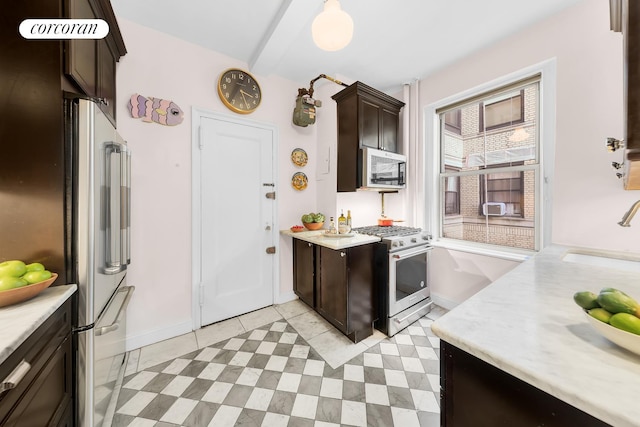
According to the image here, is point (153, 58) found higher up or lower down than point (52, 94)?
higher up

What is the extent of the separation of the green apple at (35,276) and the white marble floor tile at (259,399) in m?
1.25

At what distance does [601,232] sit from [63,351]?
3.31 metres

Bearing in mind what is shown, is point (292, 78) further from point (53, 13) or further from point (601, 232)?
point (601, 232)

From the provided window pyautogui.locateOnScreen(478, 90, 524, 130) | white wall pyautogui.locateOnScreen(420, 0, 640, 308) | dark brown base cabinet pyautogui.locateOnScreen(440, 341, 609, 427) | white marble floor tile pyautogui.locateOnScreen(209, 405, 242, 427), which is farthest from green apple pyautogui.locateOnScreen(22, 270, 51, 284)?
window pyautogui.locateOnScreen(478, 90, 524, 130)

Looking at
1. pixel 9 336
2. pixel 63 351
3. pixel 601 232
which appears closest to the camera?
pixel 9 336

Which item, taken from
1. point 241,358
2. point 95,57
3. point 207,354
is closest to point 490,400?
point 241,358

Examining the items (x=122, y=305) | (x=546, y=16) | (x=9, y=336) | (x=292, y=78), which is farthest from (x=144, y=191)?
(x=546, y=16)

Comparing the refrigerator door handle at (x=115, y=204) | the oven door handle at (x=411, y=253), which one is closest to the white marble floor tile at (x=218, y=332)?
the refrigerator door handle at (x=115, y=204)

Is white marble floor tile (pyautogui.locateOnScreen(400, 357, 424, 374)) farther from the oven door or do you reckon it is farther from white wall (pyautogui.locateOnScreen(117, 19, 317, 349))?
white wall (pyautogui.locateOnScreen(117, 19, 317, 349))

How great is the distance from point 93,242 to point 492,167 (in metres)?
3.28

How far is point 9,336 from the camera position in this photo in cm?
66

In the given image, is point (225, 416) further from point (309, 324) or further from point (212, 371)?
point (309, 324)

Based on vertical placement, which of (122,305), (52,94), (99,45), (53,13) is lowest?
(122,305)

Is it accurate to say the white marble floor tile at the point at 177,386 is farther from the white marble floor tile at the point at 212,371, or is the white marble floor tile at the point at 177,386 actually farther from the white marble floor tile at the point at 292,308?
the white marble floor tile at the point at 292,308
